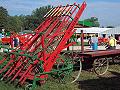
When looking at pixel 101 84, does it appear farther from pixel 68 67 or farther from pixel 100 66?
pixel 100 66

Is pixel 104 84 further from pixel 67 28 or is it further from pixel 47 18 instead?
pixel 47 18

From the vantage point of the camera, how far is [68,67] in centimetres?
946

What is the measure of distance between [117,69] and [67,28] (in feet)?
13.4

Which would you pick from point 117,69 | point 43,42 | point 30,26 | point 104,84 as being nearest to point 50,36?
point 43,42

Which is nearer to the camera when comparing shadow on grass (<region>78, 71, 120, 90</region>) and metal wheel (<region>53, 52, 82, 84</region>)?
shadow on grass (<region>78, 71, 120, 90</region>)

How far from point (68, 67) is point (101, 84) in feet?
3.75

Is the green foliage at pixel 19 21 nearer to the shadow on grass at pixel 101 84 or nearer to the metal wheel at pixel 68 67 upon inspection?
→ the metal wheel at pixel 68 67

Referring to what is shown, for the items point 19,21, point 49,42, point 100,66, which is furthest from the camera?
point 19,21

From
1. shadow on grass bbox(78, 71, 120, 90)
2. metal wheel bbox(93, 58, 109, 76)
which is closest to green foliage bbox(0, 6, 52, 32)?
metal wheel bbox(93, 58, 109, 76)

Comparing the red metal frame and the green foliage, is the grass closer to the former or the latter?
the red metal frame

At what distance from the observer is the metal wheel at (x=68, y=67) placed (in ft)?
31.0

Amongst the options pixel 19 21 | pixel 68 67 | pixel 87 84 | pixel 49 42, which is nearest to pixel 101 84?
pixel 87 84

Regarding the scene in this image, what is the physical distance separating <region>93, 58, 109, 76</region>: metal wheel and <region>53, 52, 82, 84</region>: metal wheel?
0.77 metres

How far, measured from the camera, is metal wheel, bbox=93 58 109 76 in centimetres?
1152
